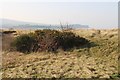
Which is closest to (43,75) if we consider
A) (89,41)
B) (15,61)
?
(15,61)

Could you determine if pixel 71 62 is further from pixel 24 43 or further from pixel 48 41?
pixel 24 43

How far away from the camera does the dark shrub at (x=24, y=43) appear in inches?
598

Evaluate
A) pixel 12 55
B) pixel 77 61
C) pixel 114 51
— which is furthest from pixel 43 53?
pixel 114 51

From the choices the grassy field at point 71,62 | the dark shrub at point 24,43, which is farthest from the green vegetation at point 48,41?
the grassy field at point 71,62

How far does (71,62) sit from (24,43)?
4.15 m

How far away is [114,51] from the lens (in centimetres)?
1300

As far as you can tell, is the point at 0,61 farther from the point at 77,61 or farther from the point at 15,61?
the point at 77,61

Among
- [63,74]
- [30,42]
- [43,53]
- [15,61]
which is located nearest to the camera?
[63,74]

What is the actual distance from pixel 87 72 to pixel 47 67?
178 centimetres

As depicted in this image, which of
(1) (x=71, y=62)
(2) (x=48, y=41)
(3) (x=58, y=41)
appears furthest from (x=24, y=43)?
(1) (x=71, y=62)

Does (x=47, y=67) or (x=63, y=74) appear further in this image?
(x=47, y=67)

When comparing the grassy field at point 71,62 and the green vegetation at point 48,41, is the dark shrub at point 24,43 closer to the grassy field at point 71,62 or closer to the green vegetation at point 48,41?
the green vegetation at point 48,41

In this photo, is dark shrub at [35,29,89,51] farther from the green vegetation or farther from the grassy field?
the grassy field

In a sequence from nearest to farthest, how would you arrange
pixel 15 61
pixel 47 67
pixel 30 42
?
pixel 47 67
pixel 15 61
pixel 30 42
